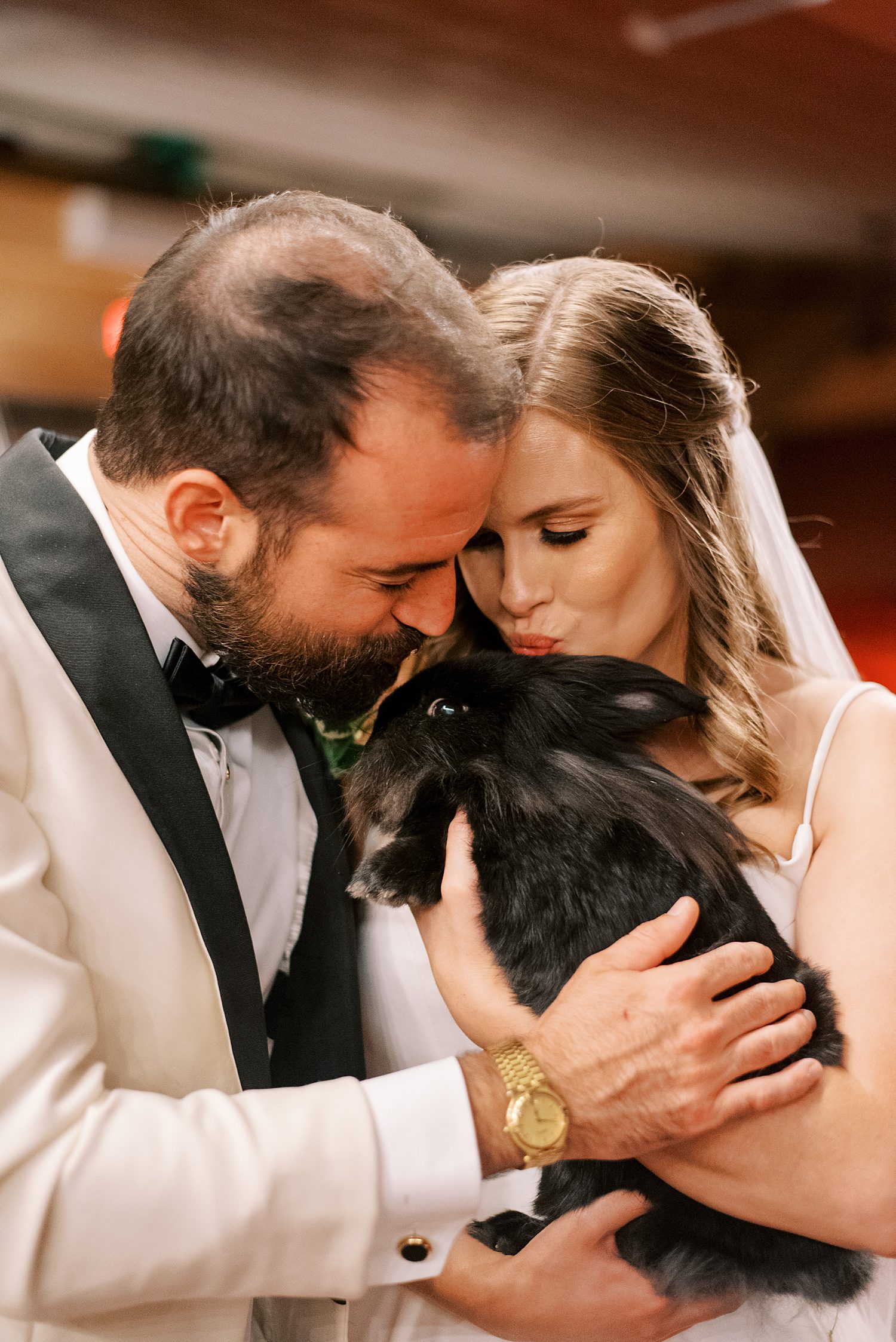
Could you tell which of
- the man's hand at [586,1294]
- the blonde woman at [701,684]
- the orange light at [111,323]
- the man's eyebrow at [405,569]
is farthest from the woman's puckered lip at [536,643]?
the orange light at [111,323]

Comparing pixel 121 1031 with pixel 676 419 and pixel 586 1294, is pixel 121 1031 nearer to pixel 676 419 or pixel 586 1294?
pixel 586 1294

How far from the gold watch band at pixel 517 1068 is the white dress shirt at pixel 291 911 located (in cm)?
6

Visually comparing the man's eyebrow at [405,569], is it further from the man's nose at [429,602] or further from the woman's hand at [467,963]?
the woman's hand at [467,963]

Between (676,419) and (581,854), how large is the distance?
0.70 meters

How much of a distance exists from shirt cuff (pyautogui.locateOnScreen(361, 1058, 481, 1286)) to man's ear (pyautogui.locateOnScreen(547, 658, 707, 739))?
501 millimetres

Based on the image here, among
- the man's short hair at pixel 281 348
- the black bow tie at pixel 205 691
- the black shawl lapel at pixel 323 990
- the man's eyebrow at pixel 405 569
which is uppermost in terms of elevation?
the man's short hair at pixel 281 348

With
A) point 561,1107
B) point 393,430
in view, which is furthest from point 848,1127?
point 393,430

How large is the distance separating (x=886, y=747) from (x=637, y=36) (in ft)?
6.52

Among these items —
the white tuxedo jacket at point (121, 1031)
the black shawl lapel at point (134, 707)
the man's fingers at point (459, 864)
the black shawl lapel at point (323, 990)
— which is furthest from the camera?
the black shawl lapel at point (323, 990)

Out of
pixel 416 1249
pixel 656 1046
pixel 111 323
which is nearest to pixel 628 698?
pixel 656 1046

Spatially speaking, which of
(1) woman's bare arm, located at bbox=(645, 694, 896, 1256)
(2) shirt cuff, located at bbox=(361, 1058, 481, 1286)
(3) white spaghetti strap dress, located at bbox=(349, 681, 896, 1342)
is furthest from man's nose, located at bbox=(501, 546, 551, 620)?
(2) shirt cuff, located at bbox=(361, 1058, 481, 1286)

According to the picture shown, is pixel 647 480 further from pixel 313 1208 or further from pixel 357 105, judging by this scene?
pixel 357 105

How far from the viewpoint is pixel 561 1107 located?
1078mm

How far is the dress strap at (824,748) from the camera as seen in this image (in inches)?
56.7
